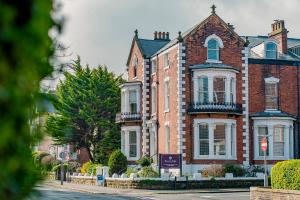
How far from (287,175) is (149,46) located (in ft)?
98.4

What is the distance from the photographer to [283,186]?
23641 millimetres

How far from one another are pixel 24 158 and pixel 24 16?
28.4 inches

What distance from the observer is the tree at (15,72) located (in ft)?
8.53

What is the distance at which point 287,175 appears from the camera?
76.4 feet

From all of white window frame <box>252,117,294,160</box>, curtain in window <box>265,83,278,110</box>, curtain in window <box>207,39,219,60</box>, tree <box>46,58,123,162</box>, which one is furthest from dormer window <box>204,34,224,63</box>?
tree <box>46,58,123,162</box>

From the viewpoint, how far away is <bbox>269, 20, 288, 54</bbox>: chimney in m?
49.4

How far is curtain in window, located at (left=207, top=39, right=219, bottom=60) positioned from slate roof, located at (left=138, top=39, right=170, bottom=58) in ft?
23.7

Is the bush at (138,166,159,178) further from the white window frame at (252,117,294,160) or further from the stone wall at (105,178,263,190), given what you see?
the white window frame at (252,117,294,160)

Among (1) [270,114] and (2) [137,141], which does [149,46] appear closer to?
(2) [137,141]

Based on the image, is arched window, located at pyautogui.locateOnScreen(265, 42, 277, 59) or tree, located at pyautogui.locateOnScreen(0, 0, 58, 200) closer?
tree, located at pyautogui.locateOnScreen(0, 0, 58, 200)

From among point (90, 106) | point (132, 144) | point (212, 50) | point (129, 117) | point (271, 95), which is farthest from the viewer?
point (90, 106)

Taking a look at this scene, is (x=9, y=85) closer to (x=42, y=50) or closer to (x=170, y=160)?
(x=42, y=50)

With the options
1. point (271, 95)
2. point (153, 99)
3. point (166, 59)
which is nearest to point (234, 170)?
point (271, 95)

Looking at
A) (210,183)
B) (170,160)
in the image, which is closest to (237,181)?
(210,183)
